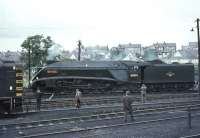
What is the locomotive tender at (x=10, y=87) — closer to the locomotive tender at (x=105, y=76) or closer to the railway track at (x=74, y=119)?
the railway track at (x=74, y=119)

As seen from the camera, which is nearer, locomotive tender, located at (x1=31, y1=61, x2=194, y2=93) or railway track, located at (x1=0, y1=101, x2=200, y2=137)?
railway track, located at (x1=0, y1=101, x2=200, y2=137)

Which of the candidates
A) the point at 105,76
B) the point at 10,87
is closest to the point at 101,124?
A: the point at 10,87

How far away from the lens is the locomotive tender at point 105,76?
33.0m

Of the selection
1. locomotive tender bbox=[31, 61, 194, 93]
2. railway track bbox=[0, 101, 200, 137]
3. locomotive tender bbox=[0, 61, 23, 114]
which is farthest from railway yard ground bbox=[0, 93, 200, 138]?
locomotive tender bbox=[31, 61, 194, 93]

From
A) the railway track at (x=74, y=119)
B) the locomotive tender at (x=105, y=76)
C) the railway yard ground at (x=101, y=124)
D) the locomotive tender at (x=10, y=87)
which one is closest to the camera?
the railway yard ground at (x=101, y=124)

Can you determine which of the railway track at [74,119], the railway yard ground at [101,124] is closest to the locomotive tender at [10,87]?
the railway yard ground at [101,124]

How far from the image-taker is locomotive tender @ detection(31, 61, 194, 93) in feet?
108

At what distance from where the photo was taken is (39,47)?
6147 centimetres

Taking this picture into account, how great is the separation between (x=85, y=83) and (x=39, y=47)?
95.8 feet

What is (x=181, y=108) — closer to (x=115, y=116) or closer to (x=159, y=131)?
(x=115, y=116)

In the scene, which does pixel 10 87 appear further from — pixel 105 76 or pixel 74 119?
pixel 105 76

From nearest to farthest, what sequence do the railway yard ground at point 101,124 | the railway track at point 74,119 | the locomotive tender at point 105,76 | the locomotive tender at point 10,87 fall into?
the railway yard ground at point 101,124 → the railway track at point 74,119 → the locomotive tender at point 10,87 → the locomotive tender at point 105,76

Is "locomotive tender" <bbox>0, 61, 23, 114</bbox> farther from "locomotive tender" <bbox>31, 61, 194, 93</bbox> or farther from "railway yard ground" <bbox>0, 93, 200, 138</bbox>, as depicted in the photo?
"locomotive tender" <bbox>31, 61, 194, 93</bbox>

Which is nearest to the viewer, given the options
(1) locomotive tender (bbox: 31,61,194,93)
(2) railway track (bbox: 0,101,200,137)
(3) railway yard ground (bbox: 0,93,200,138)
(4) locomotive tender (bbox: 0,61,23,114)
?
(3) railway yard ground (bbox: 0,93,200,138)
